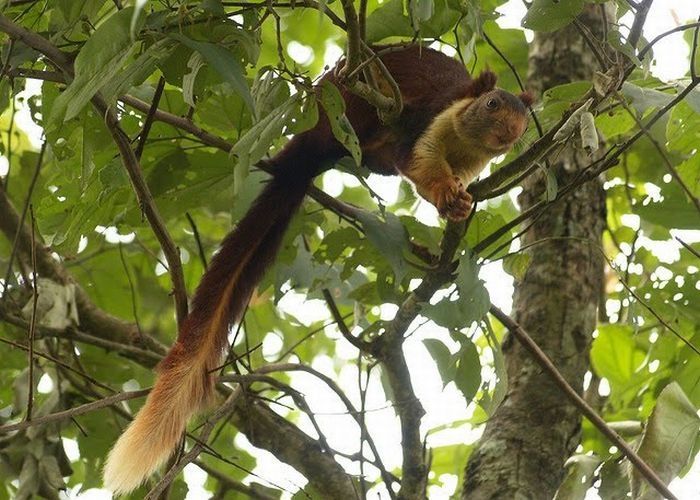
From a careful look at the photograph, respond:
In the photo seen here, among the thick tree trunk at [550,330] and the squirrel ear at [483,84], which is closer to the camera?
the thick tree trunk at [550,330]

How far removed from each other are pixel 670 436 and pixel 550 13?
0.97 m

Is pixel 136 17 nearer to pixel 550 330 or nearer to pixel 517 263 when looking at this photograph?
pixel 517 263

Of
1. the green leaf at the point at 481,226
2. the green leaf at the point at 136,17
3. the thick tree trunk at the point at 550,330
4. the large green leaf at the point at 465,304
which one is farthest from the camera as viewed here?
the green leaf at the point at 481,226

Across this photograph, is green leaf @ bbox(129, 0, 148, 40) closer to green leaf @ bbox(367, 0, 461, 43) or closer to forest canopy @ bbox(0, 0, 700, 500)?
forest canopy @ bbox(0, 0, 700, 500)

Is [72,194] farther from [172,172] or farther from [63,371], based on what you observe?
[63,371]

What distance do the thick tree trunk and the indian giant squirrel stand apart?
0.27 m

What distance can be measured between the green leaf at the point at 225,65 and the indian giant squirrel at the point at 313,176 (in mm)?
821

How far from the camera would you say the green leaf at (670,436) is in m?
2.23

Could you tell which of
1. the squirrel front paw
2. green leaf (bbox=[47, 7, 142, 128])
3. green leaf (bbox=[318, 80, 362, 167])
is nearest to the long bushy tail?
the squirrel front paw

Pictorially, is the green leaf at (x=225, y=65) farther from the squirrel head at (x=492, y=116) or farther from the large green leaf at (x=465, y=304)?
the squirrel head at (x=492, y=116)

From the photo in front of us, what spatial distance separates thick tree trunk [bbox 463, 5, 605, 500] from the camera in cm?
264

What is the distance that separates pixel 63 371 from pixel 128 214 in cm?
62

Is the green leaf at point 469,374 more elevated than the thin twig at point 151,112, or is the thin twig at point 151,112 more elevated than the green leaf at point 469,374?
the thin twig at point 151,112

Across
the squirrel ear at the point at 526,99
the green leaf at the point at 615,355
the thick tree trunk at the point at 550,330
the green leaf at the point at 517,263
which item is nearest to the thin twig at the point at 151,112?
the green leaf at the point at 517,263
